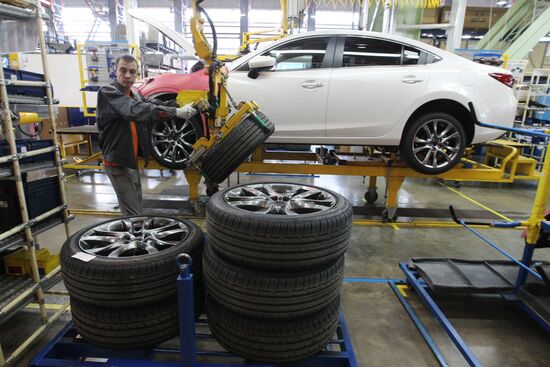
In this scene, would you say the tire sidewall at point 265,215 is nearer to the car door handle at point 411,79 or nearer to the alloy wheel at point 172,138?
the alloy wheel at point 172,138

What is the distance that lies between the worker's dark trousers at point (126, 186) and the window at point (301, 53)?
1.91 metres

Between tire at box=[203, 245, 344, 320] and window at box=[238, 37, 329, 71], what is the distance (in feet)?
9.73

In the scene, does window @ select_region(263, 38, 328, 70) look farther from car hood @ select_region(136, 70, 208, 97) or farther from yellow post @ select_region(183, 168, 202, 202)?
yellow post @ select_region(183, 168, 202, 202)

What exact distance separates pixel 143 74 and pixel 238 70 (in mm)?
5957

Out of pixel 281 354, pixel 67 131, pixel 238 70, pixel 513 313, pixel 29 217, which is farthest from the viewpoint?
pixel 67 131

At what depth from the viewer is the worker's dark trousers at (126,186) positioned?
9.76 ft

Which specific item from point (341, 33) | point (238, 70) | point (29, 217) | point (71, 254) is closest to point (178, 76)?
point (238, 70)

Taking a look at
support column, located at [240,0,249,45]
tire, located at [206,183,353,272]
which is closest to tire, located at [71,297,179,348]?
tire, located at [206,183,353,272]

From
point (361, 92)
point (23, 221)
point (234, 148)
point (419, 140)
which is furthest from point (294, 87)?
point (23, 221)

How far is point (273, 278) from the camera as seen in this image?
1.69m

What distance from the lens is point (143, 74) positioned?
8859 millimetres

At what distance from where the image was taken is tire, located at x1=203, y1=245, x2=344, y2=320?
169 centimetres

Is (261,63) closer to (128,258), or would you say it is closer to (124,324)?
(128,258)

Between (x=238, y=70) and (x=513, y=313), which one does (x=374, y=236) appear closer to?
(x=513, y=313)
